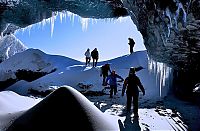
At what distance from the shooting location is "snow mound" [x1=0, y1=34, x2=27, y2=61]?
30.3 m

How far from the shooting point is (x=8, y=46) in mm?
31078

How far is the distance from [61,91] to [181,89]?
13.5 m

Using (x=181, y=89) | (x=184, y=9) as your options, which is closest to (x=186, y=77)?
(x=181, y=89)

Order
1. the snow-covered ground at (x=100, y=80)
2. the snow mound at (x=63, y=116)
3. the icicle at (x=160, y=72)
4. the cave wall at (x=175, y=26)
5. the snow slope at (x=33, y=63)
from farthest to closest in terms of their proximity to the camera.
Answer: the snow slope at (x=33, y=63) → the icicle at (x=160, y=72) → the snow-covered ground at (x=100, y=80) → the cave wall at (x=175, y=26) → the snow mound at (x=63, y=116)

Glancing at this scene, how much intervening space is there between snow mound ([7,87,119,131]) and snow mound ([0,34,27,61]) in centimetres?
2594

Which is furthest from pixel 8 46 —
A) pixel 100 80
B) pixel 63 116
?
pixel 63 116

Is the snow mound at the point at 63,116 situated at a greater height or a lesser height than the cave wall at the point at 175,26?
lesser

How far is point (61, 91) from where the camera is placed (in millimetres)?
5668

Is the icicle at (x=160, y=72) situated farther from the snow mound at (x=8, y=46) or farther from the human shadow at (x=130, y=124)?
the snow mound at (x=8, y=46)

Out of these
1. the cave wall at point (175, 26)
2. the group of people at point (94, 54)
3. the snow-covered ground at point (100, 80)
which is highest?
the cave wall at point (175, 26)

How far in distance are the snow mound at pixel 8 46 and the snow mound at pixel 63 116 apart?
85.1ft

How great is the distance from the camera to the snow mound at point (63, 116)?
4.99m

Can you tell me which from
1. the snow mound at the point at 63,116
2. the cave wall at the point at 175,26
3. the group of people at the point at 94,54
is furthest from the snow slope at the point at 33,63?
the snow mound at the point at 63,116

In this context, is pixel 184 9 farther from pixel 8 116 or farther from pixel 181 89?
pixel 181 89
